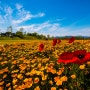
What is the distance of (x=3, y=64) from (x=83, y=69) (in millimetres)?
3366

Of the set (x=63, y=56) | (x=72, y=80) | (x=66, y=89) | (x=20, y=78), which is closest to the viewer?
(x=63, y=56)

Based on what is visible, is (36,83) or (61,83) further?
(36,83)

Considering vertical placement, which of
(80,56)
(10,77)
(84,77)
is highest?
(80,56)

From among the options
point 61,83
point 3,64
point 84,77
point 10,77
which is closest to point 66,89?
point 61,83

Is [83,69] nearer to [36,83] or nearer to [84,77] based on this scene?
[84,77]

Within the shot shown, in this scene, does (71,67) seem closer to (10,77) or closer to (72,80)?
(72,80)

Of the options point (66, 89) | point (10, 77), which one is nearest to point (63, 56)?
point (66, 89)

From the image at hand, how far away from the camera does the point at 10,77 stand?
6117 mm

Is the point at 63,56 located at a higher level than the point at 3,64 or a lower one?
higher

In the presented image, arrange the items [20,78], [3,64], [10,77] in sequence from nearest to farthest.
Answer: [20,78] < [10,77] < [3,64]

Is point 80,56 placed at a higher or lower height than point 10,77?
higher

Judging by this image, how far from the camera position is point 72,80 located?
15.3 ft

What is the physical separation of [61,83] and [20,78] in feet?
4.22

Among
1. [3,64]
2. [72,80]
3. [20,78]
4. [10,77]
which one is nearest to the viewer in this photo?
[72,80]
